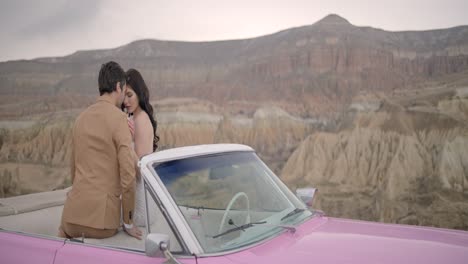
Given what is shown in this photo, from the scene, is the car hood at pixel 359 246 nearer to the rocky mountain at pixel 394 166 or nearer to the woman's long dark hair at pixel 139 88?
the woman's long dark hair at pixel 139 88

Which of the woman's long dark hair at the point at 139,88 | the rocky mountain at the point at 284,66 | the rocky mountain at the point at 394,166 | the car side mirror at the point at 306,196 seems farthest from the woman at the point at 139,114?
the rocky mountain at the point at 284,66

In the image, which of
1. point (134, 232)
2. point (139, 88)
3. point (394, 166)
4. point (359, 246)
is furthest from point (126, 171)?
point (394, 166)

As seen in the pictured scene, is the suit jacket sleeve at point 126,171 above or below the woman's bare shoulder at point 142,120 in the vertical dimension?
below

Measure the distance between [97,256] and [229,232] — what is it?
2.62 ft

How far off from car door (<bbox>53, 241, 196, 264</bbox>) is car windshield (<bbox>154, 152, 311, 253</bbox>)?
32cm

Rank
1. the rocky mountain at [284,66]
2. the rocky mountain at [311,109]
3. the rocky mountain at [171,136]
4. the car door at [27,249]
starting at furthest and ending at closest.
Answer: the rocky mountain at [284,66] < the rocky mountain at [171,136] < the rocky mountain at [311,109] < the car door at [27,249]

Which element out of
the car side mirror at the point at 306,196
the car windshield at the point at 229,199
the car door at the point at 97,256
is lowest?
the car door at the point at 97,256

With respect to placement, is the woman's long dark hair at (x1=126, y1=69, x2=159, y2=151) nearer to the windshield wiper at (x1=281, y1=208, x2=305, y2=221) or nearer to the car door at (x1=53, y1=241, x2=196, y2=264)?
the car door at (x1=53, y1=241, x2=196, y2=264)

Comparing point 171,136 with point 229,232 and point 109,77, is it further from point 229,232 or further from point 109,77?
point 229,232

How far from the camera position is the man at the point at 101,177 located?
3.11m

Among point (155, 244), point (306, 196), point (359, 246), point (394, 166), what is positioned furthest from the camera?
point (394, 166)

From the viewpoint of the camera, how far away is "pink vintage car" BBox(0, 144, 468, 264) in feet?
8.09

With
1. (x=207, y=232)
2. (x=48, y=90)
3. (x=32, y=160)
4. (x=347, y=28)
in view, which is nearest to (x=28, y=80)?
(x=48, y=90)

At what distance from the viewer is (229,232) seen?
2734 millimetres
